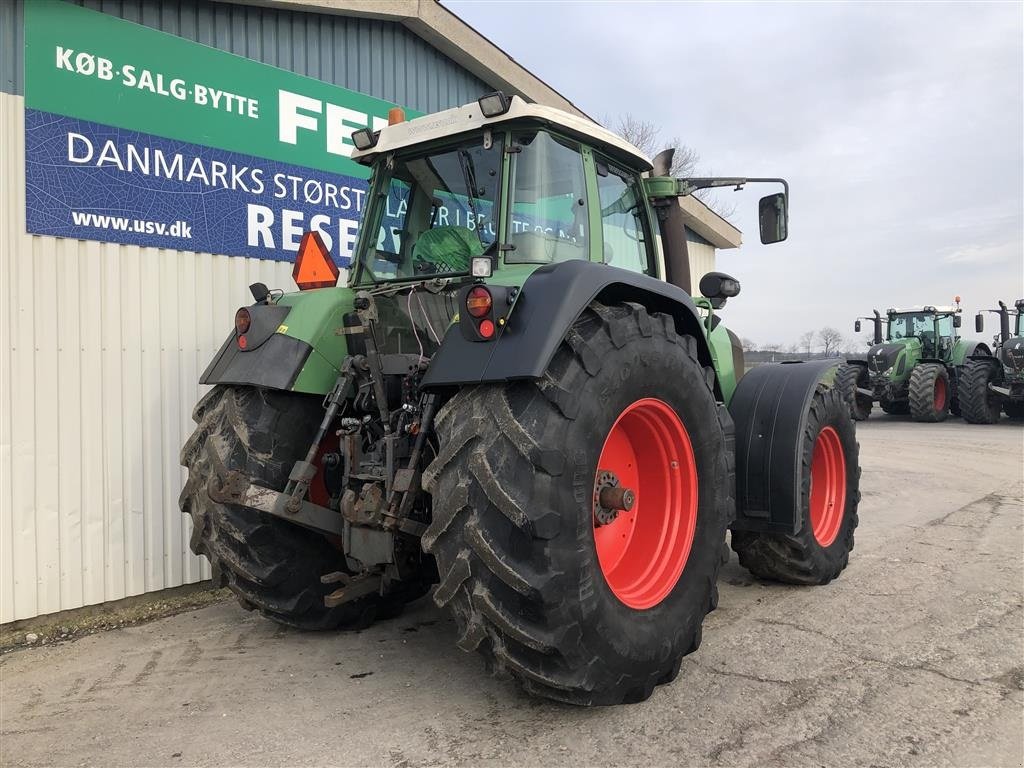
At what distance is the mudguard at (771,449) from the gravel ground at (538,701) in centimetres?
57

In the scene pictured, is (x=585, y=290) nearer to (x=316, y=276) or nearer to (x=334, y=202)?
(x=316, y=276)

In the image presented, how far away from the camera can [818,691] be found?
3.19 m

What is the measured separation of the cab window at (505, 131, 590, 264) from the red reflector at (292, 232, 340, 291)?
1.56 m

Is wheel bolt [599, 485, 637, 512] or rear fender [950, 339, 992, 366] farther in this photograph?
rear fender [950, 339, 992, 366]

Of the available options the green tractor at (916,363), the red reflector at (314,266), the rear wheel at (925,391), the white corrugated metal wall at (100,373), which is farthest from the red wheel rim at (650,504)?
the rear wheel at (925,391)

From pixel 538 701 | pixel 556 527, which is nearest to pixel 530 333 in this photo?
pixel 556 527

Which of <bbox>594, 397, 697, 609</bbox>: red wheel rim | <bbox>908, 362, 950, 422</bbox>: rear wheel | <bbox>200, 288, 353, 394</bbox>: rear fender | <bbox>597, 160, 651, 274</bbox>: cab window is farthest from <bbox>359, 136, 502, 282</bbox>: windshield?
<bbox>908, 362, 950, 422</bbox>: rear wheel

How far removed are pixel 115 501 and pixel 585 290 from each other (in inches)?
136

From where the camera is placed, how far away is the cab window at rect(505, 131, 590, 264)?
3.45 metres

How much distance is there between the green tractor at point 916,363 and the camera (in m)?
17.3

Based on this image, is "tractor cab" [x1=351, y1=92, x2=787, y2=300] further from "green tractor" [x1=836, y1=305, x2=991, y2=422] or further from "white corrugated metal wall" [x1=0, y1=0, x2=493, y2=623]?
"green tractor" [x1=836, y1=305, x2=991, y2=422]

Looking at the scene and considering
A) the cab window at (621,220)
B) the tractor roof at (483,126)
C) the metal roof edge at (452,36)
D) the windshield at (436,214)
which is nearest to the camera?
the tractor roof at (483,126)

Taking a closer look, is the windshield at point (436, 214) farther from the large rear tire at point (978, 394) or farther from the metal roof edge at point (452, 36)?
the large rear tire at point (978, 394)

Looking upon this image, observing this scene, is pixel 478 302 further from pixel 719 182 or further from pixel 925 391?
pixel 925 391
